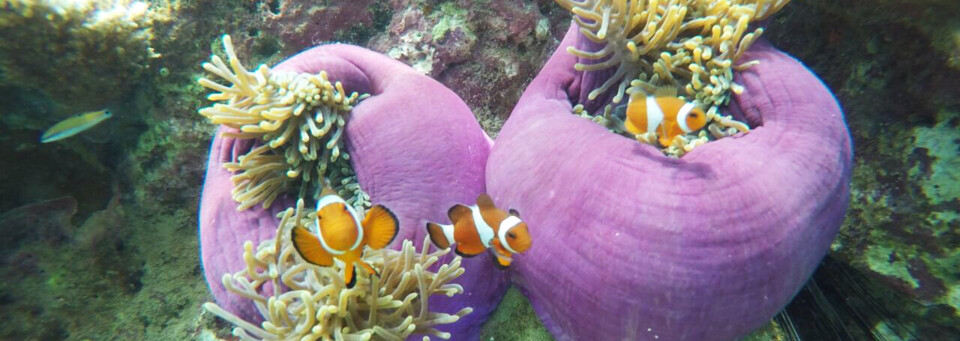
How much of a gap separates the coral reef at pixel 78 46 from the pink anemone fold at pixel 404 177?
2.61 feet

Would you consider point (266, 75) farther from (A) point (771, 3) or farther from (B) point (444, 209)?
(A) point (771, 3)

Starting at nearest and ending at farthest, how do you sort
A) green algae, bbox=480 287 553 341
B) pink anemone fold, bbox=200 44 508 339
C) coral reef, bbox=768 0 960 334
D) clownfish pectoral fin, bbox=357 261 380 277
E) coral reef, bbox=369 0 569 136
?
clownfish pectoral fin, bbox=357 261 380 277 → coral reef, bbox=768 0 960 334 → pink anemone fold, bbox=200 44 508 339 → green algae, bbox=480 287 553 341 → coral reef, bbox=369 0 569 136

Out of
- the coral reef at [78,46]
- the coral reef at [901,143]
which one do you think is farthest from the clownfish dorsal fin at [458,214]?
the coral reef at [78,46]

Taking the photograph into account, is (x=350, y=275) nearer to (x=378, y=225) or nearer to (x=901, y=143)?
(x=378, y=225)

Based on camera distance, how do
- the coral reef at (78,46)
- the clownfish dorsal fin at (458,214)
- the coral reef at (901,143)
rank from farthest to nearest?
the coral reef at (78,46)
the coral reef at (901,143)
the clownfish dorsal fin at (458,214)

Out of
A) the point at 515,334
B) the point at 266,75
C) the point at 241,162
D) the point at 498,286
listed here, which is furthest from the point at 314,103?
the point at 515,334

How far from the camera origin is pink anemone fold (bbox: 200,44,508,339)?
168cm

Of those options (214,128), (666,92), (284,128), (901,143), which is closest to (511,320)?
(666,92)

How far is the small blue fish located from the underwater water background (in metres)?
0.10

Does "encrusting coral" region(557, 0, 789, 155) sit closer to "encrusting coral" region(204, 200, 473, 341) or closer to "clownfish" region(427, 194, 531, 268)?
"clownfish" region(427, 194, 531, 268)

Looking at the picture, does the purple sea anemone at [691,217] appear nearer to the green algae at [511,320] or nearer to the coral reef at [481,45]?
the green algae at [511,320]

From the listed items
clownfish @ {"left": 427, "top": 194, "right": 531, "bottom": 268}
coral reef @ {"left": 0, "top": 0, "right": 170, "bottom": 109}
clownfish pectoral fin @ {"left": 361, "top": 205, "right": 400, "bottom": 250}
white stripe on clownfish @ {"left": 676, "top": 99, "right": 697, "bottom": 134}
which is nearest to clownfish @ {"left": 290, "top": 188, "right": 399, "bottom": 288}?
clownfish pectoral fin @ {"left": 361, "top": 205, "right": 400, "bottom": 250}

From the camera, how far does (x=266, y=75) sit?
175 cm

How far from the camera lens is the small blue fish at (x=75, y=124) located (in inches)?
85.9
